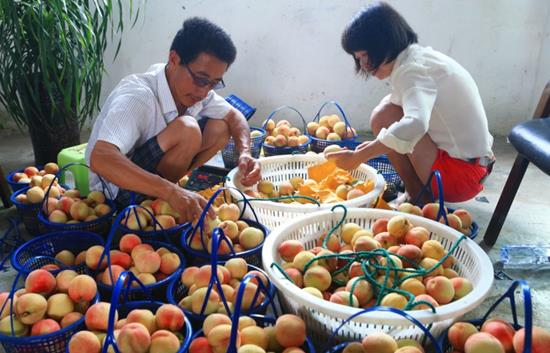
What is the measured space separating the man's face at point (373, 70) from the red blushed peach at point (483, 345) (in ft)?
3.44

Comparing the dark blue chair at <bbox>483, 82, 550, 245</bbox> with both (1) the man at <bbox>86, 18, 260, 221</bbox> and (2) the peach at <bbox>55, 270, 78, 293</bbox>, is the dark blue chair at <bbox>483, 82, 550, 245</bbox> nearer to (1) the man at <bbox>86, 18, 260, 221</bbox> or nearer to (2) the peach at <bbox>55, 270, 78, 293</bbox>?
(1) the man at <bbox>86, 18, 260, 221</bbox>

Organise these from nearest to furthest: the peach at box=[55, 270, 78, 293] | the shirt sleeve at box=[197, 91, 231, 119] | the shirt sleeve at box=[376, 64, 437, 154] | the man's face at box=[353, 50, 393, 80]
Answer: the peach at box=[55, 270, 78, 293] < the shirt sleeve at box=[376, 64, 437, 154] < the man's face at box=[353, 50, 393, 80] < the shirt sleeve at box=[197, 91, 231, 119]

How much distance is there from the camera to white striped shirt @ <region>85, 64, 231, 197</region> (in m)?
1.47

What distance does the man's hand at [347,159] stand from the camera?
5.58 feet

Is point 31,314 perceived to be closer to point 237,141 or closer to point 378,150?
point 237,141

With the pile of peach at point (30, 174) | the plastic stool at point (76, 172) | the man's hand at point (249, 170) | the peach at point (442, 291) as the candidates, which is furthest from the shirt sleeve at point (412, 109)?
the pile of peach at point (30, 174)

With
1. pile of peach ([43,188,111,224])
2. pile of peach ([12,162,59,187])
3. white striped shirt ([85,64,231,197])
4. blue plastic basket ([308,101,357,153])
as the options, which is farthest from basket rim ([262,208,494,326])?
pile of peach ([12,162,59,187])

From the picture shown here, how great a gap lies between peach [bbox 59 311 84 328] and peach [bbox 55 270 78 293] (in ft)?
0.29

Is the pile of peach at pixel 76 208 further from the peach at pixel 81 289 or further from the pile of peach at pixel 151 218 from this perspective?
the peach at pixel 81 289

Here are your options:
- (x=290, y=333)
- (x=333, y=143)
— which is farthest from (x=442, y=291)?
(x=333, y=143)

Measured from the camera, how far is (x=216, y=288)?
1.13 metres

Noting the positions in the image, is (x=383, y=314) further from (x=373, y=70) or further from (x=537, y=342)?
(x=373, y=70)

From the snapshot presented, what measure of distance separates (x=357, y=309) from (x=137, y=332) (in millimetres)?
479

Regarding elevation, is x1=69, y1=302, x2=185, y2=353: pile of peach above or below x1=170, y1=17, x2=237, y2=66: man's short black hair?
below
